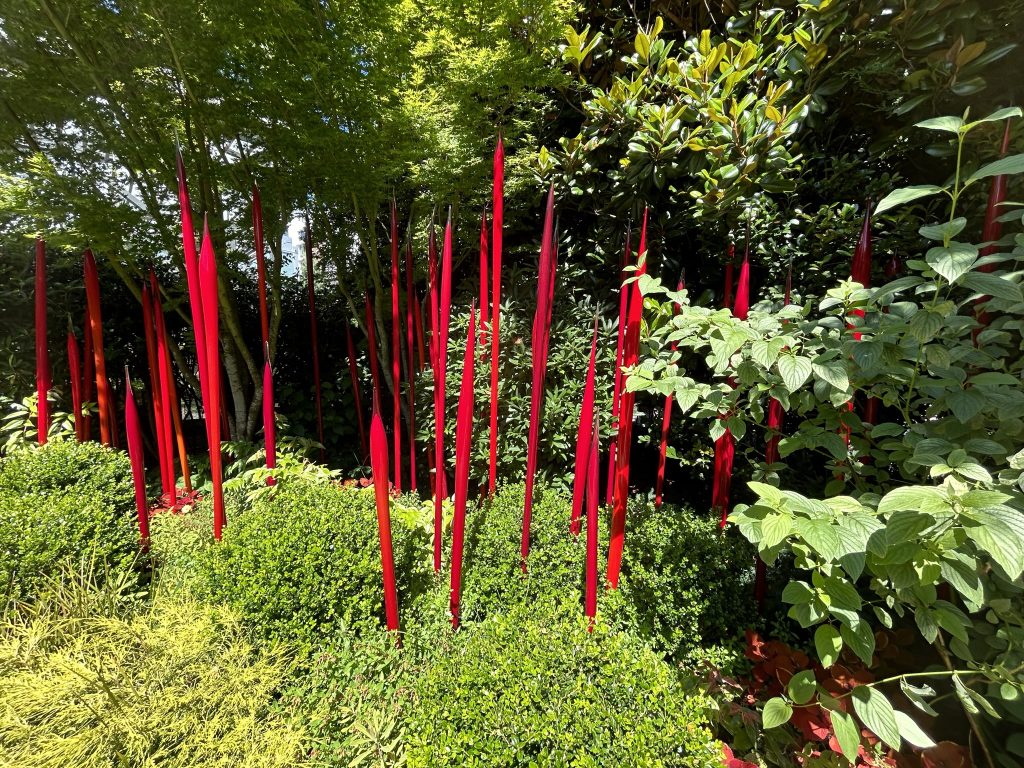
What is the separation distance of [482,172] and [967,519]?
9.86 feet

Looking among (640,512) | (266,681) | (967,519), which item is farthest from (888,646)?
(266,681)

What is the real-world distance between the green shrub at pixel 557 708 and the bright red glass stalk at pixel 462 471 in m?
0.39

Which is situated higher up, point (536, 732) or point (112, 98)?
point (112, 98)

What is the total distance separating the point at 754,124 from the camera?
1.80 metres

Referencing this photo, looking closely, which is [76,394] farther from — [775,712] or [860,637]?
[860,637]

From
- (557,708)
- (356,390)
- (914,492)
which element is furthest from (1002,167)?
A: (356,390)

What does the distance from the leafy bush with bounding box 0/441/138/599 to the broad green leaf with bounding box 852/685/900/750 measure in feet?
→ 8.84

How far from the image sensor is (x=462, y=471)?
1.70 m

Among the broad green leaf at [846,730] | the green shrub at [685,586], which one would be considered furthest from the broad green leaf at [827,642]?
the green shrub at [685,586]

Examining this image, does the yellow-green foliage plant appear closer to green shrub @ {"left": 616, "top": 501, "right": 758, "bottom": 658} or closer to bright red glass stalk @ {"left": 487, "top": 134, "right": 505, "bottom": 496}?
bright red glass stalk @ {"left": 487, "top": 134, "right": 505, "bottom": 496}

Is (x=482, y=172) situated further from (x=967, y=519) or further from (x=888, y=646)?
(x=888, y=646)

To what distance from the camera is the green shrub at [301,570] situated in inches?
59.9

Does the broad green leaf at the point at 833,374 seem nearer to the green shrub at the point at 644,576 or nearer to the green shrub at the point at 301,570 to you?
the green shrub at the point at 644,576

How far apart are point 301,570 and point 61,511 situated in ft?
4.06
